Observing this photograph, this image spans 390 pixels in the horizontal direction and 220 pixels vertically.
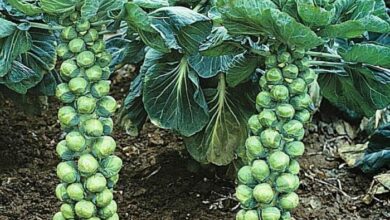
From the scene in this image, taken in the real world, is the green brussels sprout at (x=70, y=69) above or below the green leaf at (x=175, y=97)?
above

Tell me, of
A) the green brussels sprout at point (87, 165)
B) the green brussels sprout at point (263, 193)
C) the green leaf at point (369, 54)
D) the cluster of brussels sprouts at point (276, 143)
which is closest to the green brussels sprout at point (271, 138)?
the cluster of brussels sprouts at point (276, 143)

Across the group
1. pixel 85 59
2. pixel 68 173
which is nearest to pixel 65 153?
pixel 68 173

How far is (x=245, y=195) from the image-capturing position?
211 centimetres

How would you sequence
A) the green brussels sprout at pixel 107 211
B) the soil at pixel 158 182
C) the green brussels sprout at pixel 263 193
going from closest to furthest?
the green brussels sprout at pixel 263 193 → the green brussels sprout at pixel 107 211 → the soil at pixel 158 182

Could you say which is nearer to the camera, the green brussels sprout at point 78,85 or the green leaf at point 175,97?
the green brussels sprout at point 78,85

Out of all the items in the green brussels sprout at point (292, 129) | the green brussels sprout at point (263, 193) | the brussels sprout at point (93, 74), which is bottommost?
the green brussels sprout at point (263, 193)

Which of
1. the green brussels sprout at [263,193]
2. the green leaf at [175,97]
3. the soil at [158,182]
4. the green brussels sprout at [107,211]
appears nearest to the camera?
the green brussels sprout at [263,193]

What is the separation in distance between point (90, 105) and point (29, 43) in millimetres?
376

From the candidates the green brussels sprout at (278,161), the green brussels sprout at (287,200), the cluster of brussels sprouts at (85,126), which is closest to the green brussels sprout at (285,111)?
the green brussels sprout at (278,161)

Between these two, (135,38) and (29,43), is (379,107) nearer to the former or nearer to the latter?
(135,38)

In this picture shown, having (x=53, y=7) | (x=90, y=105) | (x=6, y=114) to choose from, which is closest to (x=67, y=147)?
(x=90, y=105)

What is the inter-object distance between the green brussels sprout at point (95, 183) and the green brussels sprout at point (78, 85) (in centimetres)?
24

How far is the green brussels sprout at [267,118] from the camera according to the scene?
6.93 ft

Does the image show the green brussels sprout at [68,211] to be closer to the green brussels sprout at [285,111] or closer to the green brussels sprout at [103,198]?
the green brussels sprout at [103,198]
